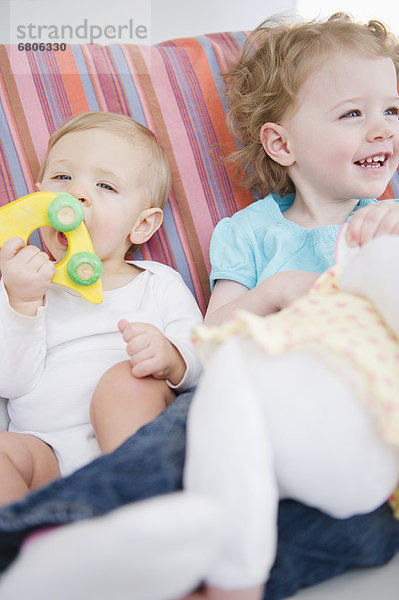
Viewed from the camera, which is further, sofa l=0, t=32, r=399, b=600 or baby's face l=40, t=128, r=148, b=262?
sofa l=0, t=32, r=399, b=600

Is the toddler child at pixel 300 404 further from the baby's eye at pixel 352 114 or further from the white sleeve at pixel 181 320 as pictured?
the baby's eye at pixel 352 114

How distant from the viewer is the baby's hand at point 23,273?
970 millimetres

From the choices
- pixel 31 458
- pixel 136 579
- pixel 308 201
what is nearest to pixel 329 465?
pixel 136 579

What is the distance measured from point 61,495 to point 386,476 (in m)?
0.32

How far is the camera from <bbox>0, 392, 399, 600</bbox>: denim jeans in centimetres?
57

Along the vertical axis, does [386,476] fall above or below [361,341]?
below

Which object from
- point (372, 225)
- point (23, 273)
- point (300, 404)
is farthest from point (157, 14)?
point (300, 404)

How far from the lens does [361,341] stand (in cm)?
59

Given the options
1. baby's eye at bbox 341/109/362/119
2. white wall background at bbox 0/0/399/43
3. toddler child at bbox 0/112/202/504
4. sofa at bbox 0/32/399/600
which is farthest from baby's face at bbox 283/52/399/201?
white wall background at bbox 0/0/399/43

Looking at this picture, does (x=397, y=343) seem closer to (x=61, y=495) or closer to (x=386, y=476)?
(x=386, y=476)

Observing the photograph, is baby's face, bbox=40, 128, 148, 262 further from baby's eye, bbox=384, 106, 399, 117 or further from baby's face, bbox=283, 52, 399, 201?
baby's eye, bbox=384, 106, 399, 117

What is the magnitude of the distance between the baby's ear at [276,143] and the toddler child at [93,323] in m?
0.24

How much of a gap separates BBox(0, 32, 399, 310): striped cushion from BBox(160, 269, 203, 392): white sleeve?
0.44 feet

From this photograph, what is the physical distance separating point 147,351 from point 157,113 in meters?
0.71
